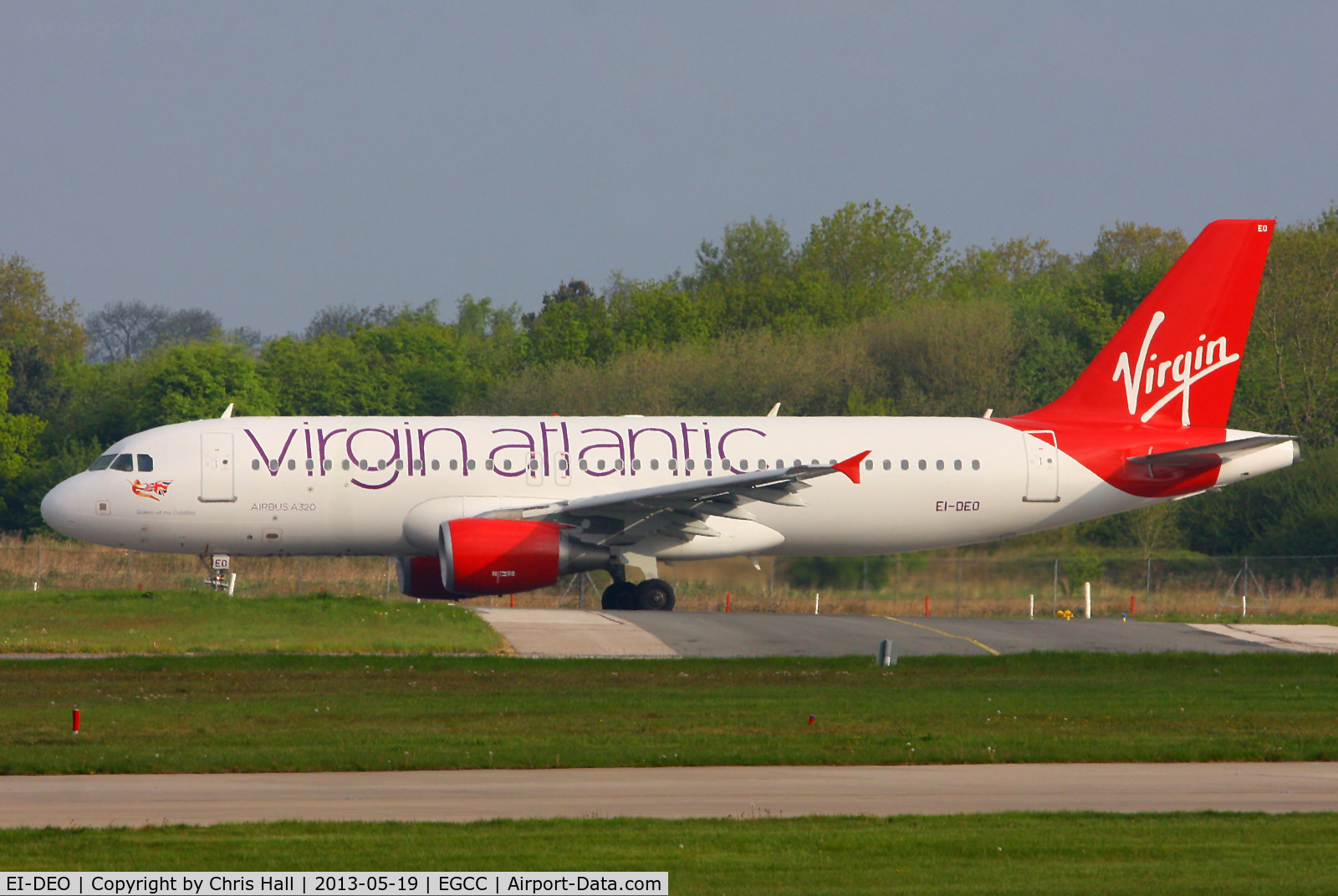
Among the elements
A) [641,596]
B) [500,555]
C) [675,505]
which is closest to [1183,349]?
[675,505]

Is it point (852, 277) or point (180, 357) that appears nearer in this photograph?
point (180, 357)

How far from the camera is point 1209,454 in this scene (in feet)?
106

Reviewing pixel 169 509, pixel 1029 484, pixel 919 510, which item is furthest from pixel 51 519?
pixel 1029 484

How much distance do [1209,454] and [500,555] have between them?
14427 millimetres

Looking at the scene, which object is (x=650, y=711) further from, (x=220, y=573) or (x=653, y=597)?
(x=220, y=573)

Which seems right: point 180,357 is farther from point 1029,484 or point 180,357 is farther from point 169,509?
point 1029,484

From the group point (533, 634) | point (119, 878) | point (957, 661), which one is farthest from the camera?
point (533, 634)

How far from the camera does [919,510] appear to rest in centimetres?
3262

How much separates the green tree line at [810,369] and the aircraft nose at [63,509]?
25.2 meters

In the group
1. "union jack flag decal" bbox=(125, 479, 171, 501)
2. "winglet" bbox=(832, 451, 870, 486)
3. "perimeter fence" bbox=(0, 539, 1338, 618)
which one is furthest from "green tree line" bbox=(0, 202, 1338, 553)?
"union jack flag decal" bbox=(125, 479, 171, 501)

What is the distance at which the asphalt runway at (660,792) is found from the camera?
12.0 metres

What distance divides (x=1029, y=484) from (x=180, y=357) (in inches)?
1765

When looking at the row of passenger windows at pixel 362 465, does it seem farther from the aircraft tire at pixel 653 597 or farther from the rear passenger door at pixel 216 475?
the aircraft tire at pixel 653 597

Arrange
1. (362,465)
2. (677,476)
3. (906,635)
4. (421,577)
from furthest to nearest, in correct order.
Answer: (421,577) → (677,476) → (362,465) → (906,635)
